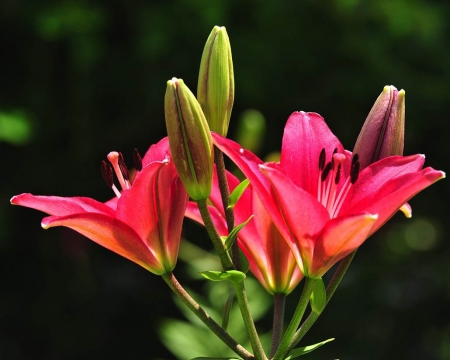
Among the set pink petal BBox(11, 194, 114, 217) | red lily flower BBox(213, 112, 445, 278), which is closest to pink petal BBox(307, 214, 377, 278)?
red lily flower BBox(213, 112, 445, 278)

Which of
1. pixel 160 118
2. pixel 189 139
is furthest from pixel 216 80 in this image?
pixel 160 118

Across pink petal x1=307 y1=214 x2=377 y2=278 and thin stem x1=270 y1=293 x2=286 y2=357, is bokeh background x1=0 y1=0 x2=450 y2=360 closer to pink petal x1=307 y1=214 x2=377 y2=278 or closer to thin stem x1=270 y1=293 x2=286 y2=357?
thin stem x1=270 y1=293 x2=286 y2=357

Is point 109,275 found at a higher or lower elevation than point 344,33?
lower

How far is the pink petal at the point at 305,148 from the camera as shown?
717mm

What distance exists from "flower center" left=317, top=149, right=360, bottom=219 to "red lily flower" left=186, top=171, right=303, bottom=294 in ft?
0.21

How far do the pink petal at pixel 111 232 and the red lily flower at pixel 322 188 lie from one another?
13 cm

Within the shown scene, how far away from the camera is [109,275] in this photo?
2.67 meters

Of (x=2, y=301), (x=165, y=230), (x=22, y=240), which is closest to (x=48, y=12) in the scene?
(x=22, y=240)

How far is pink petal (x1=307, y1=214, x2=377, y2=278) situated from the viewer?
0.61 metres

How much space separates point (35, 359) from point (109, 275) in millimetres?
402

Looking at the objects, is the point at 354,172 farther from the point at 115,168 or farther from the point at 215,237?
the point at 115,168

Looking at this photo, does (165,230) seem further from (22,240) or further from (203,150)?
(22,240)

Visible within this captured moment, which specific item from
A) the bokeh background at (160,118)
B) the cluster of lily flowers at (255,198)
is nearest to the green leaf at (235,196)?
the cluster of lily flowers at (255,198)

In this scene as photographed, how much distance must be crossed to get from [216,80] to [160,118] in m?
1.75
